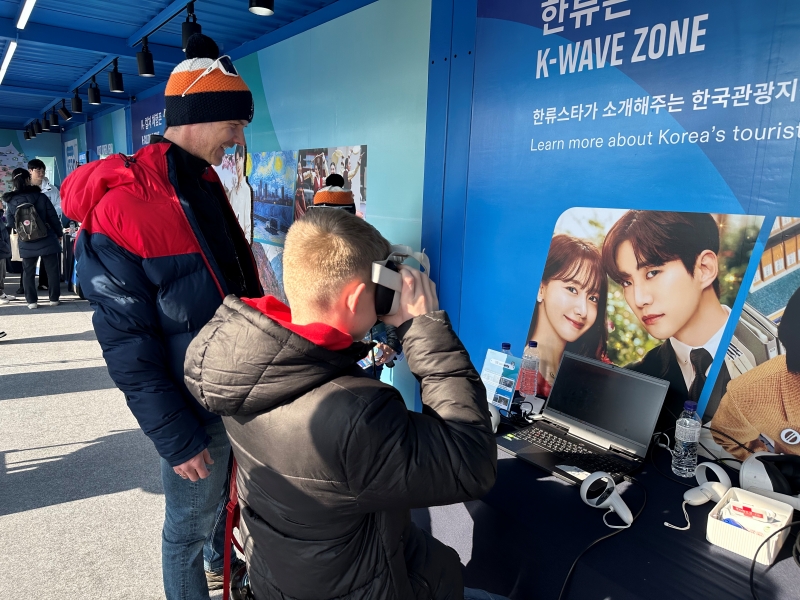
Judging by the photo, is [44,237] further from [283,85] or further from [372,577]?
[372,577]

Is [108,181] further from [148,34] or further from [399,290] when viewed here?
[148,34]

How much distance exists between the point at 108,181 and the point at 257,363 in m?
0.90

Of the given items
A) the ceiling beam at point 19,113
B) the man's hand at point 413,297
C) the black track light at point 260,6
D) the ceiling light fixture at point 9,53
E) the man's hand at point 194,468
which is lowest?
the man's hand at point 194,468

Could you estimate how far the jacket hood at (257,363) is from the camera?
842mm

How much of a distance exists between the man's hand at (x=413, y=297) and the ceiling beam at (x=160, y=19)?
3.49 meters

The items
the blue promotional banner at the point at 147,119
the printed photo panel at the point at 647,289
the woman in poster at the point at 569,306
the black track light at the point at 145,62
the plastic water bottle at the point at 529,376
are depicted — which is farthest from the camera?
the blue promotional banner at the point at 147,119

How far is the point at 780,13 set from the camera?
4.85 feet

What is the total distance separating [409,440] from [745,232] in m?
1.33

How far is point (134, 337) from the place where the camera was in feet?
4.49

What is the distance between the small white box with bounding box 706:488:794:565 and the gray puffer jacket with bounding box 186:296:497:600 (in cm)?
68

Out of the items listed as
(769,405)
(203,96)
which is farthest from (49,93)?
(769,405)

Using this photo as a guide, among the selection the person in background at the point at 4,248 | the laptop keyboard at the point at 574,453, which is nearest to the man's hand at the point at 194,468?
the laptop keyboard at the point at 574,453

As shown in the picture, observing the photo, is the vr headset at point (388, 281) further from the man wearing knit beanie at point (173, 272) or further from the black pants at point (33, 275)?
the black pants at point (33, 275)

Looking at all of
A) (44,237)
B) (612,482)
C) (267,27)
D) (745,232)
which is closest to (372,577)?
(612,482)
